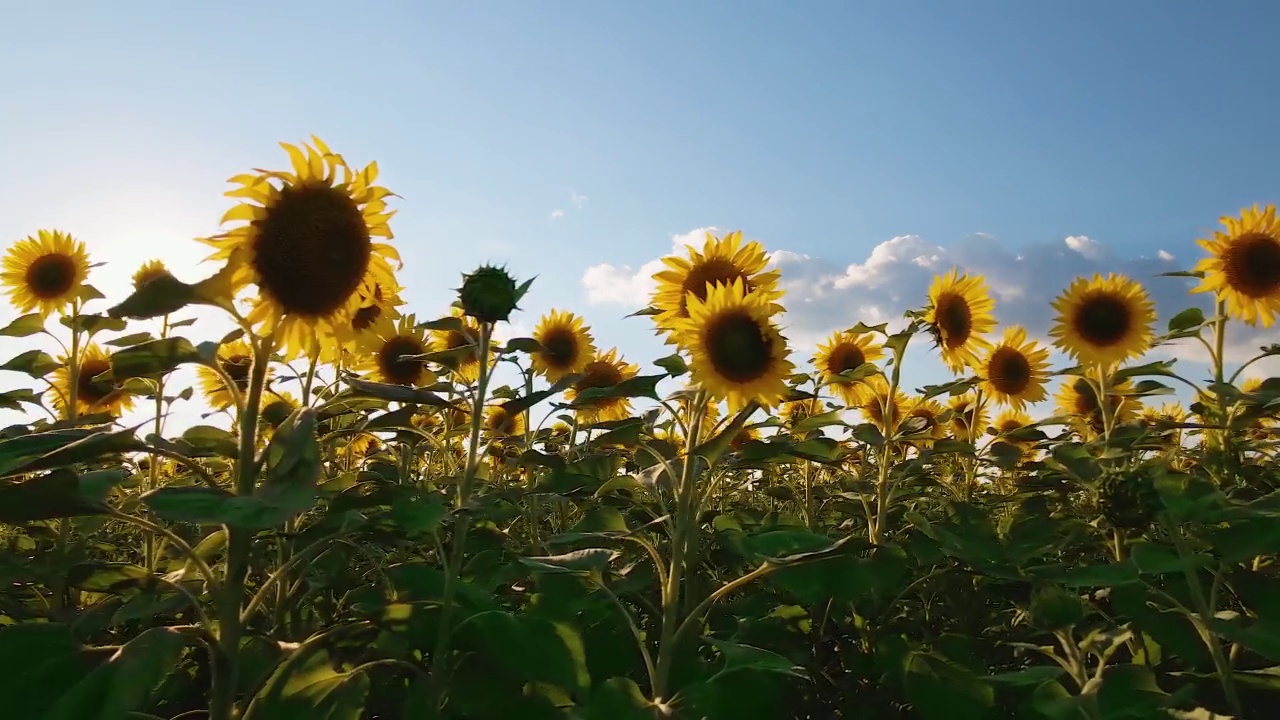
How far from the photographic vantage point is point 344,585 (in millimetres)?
2928

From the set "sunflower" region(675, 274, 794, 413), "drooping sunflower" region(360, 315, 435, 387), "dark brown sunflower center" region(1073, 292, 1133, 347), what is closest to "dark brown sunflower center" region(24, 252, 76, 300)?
"drooping sunflower" region(360, 315, 435, 387)

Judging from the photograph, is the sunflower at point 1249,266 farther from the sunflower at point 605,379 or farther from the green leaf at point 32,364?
the green leaf at point 32,364

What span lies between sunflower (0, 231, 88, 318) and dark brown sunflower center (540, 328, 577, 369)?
3.32 meters

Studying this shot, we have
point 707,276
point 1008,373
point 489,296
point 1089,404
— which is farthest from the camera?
point 1089,404

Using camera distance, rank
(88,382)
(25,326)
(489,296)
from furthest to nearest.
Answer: (88,382) < (25,326) < (489,296)

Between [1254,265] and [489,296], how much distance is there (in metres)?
4.34

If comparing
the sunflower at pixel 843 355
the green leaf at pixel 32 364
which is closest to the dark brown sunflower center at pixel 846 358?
the sunflower at pixel 843 355

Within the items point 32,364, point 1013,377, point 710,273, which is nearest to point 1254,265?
point 1013,377

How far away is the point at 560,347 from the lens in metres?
5.90

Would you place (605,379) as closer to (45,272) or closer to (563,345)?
(563,345)

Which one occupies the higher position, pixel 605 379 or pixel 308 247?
pixel 605 379

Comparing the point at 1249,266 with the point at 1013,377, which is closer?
the point at 1249,266

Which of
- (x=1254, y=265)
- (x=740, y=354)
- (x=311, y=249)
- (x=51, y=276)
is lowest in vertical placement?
(x=311, y=249)

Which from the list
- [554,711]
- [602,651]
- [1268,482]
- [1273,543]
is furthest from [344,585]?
[1268,482]
